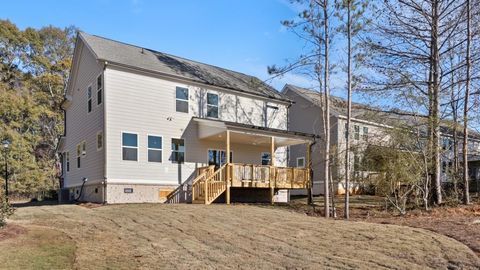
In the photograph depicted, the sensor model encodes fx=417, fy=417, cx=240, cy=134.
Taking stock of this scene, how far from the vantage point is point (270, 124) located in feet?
74.2

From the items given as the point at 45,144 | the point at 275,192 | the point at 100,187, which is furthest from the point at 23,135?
the point at 275,192

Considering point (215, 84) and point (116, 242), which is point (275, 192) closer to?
point (215, 84)

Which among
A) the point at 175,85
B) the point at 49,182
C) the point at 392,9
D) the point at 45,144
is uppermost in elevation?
the point at 392,9

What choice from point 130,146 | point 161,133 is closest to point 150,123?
point 161,133

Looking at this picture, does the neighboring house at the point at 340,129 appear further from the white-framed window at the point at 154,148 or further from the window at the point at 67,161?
the window at the point at 67,161

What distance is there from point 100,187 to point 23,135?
19.7 meters

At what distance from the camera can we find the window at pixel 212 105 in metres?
20.2

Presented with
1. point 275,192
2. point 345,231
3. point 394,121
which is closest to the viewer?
point 345,231

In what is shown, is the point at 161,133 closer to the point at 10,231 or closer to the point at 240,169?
the point at 240,169

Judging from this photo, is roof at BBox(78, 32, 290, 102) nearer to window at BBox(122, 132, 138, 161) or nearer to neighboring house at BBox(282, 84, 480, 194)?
window at BBox(122, 132, 138, 161)

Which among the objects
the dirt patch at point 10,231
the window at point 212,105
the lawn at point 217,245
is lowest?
the lawn at point 217,245

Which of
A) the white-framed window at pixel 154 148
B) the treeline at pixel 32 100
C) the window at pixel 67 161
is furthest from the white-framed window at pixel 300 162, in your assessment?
the treeline at pixel 32 100

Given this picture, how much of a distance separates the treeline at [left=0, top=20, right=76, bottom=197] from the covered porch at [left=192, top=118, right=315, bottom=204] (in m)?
18.5

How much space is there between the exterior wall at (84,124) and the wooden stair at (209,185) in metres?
3.84
